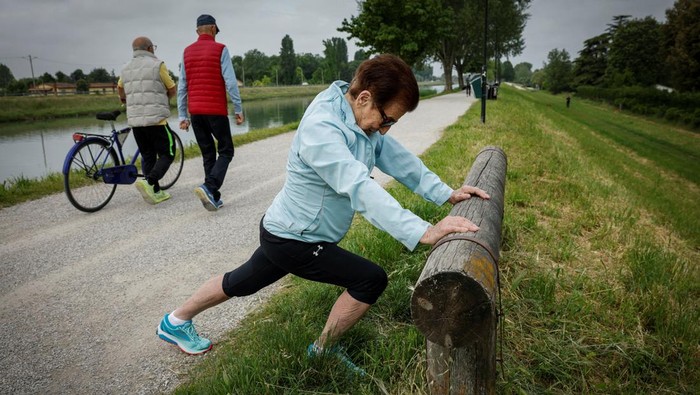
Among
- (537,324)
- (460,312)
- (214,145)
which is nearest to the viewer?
(460,312)

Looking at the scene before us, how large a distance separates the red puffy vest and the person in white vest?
464 mm

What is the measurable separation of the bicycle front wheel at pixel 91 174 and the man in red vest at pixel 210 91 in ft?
4.28

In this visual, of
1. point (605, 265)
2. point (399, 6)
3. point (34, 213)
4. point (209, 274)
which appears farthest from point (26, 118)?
point (605, 265)

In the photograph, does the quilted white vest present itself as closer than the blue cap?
No

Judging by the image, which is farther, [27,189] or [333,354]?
[27,189]

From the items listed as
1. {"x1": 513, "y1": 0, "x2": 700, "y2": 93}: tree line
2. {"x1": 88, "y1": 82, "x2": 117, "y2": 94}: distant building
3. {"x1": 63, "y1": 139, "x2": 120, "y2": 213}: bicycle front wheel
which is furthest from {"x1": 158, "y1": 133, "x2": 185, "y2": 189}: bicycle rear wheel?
{"x1": 88, "y1": 82, "x2": 117, "y2": 94}: distant building

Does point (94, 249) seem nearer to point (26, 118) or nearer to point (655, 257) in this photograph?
point (655, 257)

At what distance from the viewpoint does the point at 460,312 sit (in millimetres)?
1675

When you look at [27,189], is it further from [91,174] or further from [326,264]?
[326,264]

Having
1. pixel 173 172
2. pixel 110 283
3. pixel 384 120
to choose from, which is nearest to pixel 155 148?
pixel 173 172

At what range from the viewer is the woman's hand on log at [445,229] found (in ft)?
5.84

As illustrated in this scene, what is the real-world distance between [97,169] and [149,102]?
3.80ft

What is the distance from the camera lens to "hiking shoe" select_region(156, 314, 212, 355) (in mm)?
2588

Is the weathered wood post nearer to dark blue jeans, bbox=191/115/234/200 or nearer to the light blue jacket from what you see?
the light blue jacket
